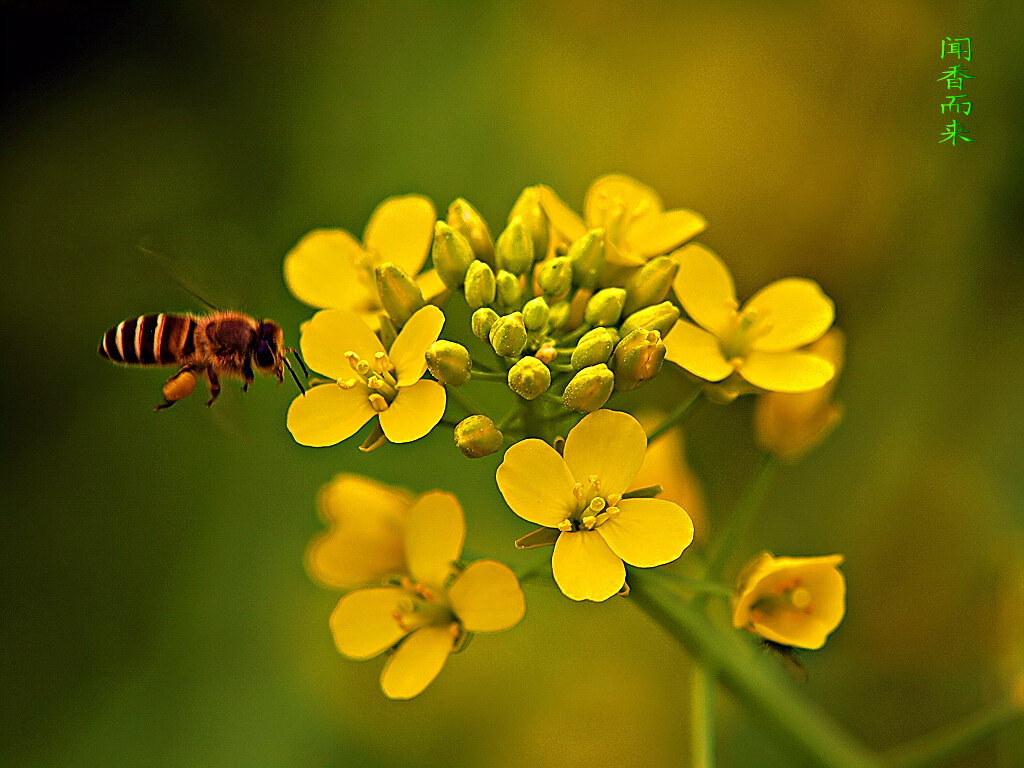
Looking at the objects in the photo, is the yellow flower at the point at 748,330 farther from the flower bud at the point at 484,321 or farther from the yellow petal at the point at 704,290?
the flower bud at the point at 484,321

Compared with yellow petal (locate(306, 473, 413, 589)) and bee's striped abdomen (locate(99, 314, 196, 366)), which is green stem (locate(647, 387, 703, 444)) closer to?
yellow petal (locate(306, 473, 413, 589))

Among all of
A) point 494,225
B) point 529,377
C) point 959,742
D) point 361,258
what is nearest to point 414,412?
point 529,377

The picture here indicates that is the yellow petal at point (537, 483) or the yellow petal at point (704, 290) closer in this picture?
the yellow petal at point (537, 483)

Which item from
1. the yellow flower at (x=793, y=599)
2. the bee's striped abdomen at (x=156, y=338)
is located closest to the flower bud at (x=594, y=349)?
the yellow flower at (x=793, y=599)

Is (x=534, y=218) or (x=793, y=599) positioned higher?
(x=534, y=218)

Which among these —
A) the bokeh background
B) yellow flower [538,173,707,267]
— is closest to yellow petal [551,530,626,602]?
yellow flower [538,173,707,267]

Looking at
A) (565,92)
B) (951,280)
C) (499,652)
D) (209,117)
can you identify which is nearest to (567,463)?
(499,652)

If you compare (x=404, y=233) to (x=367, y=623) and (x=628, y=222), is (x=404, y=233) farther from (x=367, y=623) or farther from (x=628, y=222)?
(x=367, y=623)
